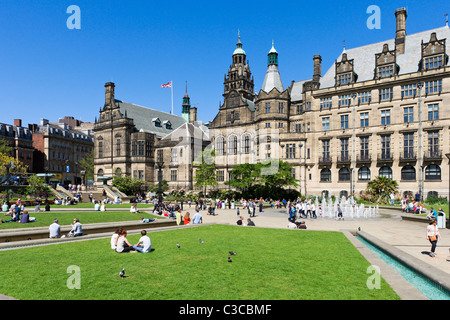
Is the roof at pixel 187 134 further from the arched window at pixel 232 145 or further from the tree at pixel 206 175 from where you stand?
the arched window at pixel 232 145

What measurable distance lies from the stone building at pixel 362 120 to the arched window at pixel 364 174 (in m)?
0.15

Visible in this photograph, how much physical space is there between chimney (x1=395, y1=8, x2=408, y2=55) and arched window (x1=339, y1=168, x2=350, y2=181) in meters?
21.8

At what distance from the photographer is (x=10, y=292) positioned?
27.0 feet

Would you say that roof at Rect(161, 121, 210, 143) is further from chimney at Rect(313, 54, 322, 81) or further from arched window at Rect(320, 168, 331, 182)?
arched window at Rect(320, 168, 331, 182)

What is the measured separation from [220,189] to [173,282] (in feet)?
183

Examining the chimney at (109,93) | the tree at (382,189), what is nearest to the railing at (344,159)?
the tree at (382,189)

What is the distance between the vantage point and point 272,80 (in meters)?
62.4

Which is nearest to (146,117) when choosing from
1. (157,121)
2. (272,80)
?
(157,121)

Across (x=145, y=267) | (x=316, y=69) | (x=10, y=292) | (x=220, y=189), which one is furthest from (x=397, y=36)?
(x=10, y=292)

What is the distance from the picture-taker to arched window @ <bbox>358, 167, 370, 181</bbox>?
50.8 meters

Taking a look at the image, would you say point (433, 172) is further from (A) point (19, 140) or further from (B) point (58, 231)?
(A) point (19, 140)

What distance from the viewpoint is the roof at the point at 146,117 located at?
7762cm

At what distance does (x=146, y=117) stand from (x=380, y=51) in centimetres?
5781

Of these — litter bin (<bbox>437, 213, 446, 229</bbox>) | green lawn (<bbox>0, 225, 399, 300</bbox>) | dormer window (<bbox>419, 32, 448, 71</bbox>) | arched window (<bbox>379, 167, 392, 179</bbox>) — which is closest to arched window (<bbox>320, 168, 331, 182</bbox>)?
arched window (<bbox>379, 167, 392, 179</bbox>)
